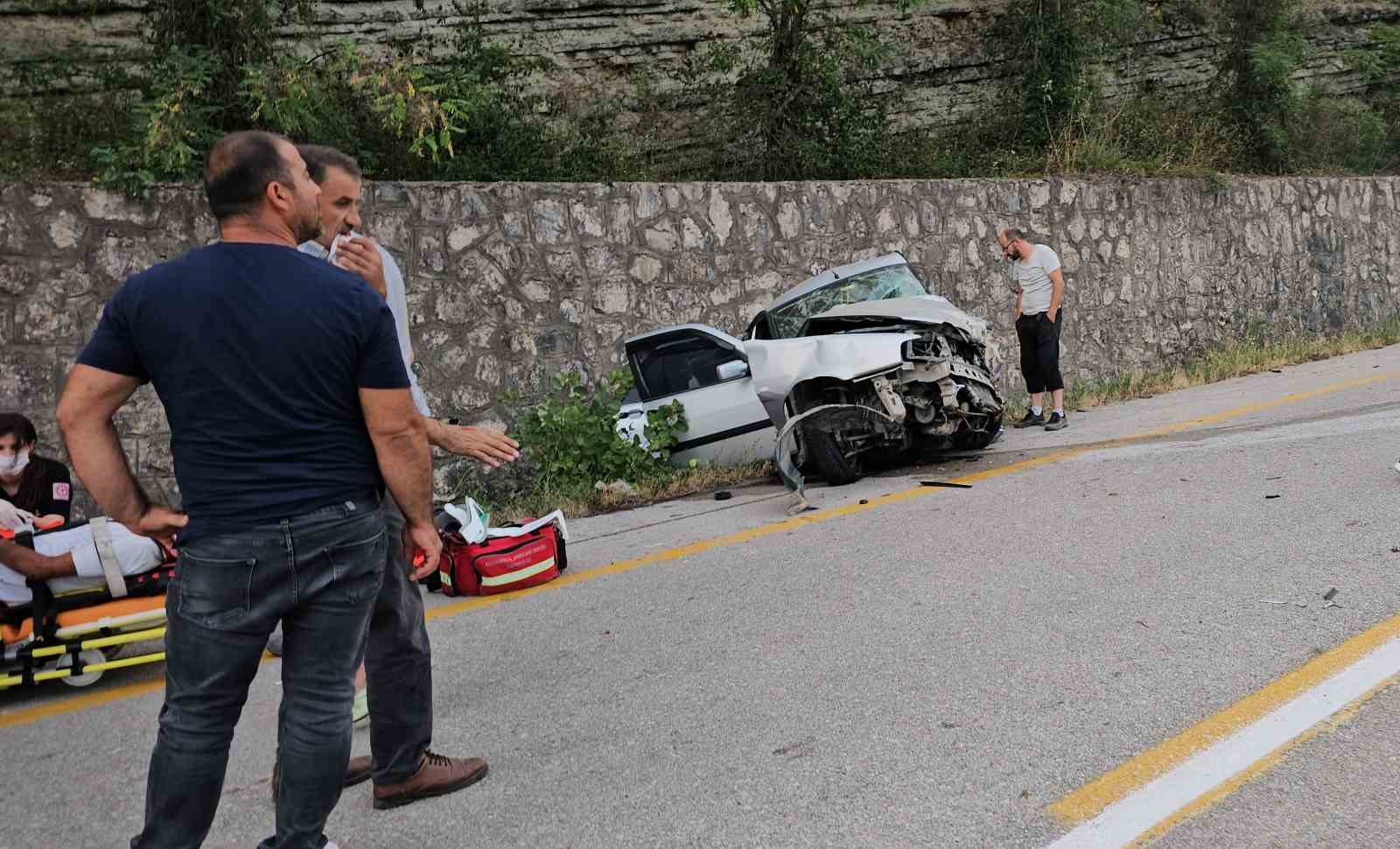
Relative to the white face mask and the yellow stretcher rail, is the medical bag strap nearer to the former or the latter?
the yellow stretcher rail

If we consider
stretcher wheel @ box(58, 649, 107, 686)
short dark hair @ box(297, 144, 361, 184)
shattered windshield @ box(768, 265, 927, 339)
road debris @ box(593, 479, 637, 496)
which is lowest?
road debris @ box(593, 479, 637, 496)

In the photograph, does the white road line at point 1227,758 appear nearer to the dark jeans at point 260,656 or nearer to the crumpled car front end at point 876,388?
the dark jeans at point 260,656

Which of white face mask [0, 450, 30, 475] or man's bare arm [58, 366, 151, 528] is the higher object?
man's bare arm [58, 366, 151, 528]

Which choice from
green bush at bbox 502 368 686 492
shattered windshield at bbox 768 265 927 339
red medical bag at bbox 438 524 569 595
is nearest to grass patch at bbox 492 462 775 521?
green bush at bbox 502 368 686 492

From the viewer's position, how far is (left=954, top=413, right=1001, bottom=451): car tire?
9887 mm

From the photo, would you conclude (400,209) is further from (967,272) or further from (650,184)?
(967,272)

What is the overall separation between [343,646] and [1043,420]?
988 centimetres

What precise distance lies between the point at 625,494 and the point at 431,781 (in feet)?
18.4

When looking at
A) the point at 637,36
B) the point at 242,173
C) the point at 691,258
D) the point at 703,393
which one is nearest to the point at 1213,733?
the point at 242,173

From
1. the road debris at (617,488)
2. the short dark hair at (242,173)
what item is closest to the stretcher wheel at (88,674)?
the short dark hair at (242,173)

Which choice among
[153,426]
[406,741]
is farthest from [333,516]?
[153,426]

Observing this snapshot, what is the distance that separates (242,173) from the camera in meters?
3.04

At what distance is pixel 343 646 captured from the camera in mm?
3166

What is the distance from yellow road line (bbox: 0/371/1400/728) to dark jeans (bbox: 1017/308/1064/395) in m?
1.53
